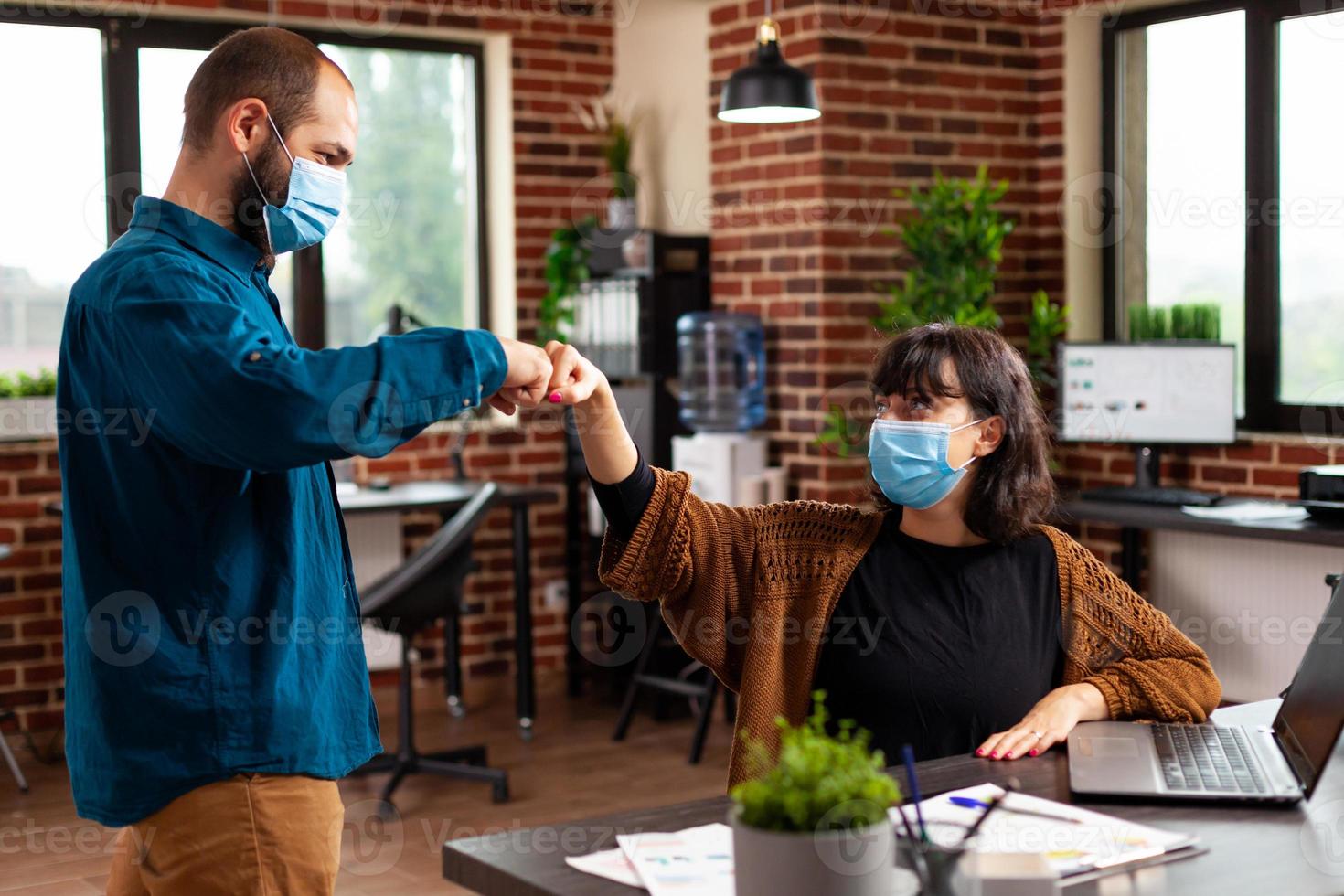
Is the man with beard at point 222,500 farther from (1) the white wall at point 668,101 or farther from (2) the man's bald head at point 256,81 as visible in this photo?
(1) the white wall at point 668,101

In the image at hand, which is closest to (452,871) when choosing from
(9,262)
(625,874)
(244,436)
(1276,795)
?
(625,874)

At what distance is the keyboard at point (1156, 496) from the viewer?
4.23 meters

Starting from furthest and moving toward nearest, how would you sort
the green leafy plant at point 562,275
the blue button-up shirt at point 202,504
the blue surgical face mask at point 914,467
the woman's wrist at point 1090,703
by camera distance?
the green leafy plant at point 562,275 → the blue surgical face mask at point 914,467 → the woman's wrist at point 1090,703 → the blue button-up shirt at point 202,504

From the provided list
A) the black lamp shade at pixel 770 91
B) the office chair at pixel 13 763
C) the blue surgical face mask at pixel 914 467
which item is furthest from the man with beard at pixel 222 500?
the office chair at pixel 13 763

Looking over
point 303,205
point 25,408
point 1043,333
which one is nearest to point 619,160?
point 1043,333

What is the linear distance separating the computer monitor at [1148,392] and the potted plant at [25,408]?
317 cm

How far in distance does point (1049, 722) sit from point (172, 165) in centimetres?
328

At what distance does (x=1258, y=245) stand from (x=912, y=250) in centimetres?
108

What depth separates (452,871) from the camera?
151 cm

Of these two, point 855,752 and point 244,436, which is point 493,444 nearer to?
point 244,436

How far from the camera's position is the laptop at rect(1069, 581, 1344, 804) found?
1625 millimetres

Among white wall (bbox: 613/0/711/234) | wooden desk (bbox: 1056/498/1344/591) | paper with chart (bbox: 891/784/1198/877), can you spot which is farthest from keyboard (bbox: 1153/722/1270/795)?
white wall (bbox: 613/0/711/234)

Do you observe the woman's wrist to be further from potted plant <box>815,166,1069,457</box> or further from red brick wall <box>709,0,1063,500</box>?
red brick wall <box>709,0,1063,500</box>

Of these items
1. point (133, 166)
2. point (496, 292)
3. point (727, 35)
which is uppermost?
point (727, 35)
